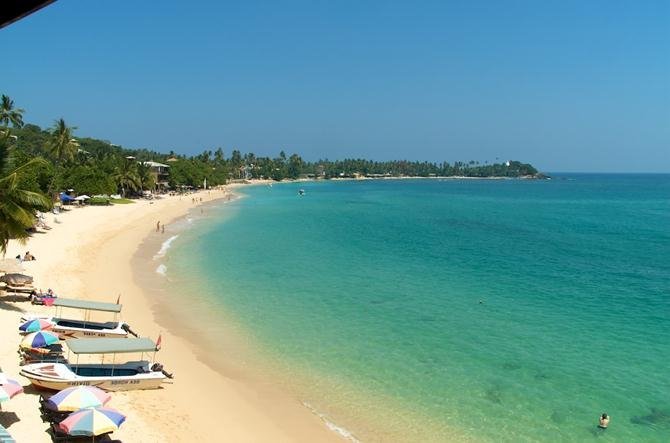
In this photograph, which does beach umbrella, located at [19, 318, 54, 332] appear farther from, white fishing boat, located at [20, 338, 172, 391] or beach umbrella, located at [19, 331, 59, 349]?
white fishing boat, located at [20, 338, 172, 391]

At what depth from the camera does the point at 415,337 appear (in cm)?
2361

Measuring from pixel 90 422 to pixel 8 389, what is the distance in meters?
2.78

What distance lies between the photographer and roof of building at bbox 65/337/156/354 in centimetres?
1595

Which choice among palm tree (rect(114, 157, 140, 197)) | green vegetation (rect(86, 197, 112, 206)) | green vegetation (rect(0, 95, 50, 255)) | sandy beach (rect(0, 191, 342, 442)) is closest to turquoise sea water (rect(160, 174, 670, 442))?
sandy beach (rect(0, 191, 342, 442))

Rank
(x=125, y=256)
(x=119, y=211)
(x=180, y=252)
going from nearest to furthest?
(x=125, y=256) < (x=180, y=252) < (x=119, y=211)

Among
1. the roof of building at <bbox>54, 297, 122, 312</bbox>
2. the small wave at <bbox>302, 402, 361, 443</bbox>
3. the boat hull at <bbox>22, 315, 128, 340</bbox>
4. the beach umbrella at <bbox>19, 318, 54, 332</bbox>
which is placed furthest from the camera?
the roof of building at <bbox>54, 297, 122, 312</bbox>

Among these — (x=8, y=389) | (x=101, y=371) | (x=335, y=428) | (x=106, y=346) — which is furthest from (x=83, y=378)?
(x=335, y=428)

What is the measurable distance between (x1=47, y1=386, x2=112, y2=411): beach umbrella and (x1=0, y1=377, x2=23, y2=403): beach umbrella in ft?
3.30

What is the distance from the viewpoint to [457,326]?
25.6 metres

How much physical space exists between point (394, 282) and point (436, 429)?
763 inches

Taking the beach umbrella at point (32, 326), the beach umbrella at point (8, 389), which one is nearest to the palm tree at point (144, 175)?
the beach umbrella at point (32, 326)

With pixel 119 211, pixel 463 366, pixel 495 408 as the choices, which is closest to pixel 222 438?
pixel 495 408

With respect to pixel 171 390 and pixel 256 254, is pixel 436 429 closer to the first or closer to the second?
pixel 171 390

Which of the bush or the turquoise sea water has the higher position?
the bush
